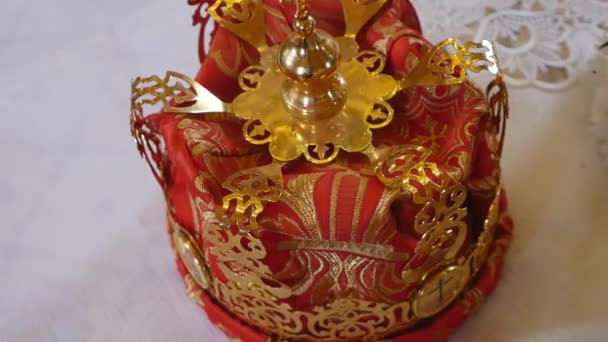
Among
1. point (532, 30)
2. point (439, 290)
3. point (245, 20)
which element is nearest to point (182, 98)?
point (245, 20)

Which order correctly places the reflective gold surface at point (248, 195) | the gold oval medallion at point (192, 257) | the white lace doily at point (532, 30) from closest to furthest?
1. the reflective gold surface at point (248, 195)
2. the gold oval medallion at point (192, 257)
3. the white lace doily at point (532, 30)

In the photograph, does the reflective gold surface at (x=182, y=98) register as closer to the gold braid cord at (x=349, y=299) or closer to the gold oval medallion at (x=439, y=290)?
the gold braid cord at (x=349, y=299)

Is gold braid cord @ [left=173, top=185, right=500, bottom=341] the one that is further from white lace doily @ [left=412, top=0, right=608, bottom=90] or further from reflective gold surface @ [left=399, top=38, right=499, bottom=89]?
white lace doily @ [left=412, top=0, right=608, bottom=90]

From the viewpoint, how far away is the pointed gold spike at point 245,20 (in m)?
0.81

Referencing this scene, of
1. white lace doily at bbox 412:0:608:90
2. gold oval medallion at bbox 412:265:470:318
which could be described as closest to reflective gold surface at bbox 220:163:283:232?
gold oval medallion at bbox 412:265:470:318

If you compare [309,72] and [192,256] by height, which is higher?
[309,72]

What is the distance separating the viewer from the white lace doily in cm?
97

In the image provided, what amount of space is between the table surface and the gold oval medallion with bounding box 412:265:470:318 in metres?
0.07

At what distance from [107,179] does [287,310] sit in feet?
1.17

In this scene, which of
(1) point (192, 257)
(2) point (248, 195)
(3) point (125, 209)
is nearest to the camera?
(2) point (248, 195)

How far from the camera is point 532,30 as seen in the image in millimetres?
1005

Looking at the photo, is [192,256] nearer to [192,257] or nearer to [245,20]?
[192,257]

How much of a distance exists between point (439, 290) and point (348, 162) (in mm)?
156

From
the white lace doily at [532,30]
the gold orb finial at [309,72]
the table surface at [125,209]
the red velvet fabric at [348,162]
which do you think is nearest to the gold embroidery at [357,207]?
the red velvet fabric at [348,162]
